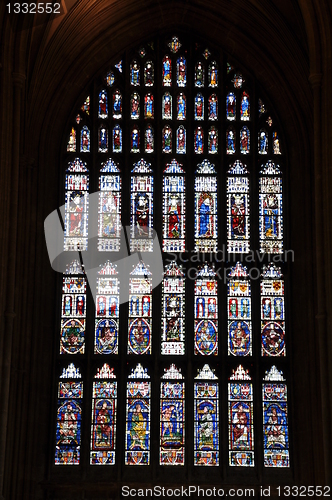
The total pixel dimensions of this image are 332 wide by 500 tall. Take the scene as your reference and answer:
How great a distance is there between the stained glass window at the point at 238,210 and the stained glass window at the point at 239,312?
45cm

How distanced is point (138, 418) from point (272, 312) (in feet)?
11.3

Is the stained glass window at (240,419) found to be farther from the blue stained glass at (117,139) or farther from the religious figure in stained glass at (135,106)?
the religious figure in stained glass at (135,106)

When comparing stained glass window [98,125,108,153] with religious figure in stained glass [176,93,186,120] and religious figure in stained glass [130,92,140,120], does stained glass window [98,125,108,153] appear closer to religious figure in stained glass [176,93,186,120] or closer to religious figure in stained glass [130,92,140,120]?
religious figure in stained glass [130,92,140,120]

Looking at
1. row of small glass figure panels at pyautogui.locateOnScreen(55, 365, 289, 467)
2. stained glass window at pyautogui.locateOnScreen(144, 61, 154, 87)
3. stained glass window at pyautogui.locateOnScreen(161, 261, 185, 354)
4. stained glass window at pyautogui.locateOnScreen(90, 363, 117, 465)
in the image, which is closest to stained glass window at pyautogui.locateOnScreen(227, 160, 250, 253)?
stained glass window at pyautogui.locateOnScreen(161, 261, 185, 354)

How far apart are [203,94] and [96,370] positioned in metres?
6.39

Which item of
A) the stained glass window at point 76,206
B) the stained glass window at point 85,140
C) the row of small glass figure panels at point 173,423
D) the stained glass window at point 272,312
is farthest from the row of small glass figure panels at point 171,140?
the row of small glass figure panels at point 173,423

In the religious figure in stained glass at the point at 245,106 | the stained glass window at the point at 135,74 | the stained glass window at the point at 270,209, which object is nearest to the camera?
the stained glass window at the point at 270,209

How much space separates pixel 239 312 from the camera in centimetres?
2020

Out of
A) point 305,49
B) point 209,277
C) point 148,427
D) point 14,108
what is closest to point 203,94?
point 305,49

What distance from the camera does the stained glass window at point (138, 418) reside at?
63.3ft

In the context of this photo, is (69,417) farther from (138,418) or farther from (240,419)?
(240,419)

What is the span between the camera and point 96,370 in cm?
1978

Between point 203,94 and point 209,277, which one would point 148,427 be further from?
point 203,94

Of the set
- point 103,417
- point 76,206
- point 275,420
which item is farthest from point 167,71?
point 275,420
